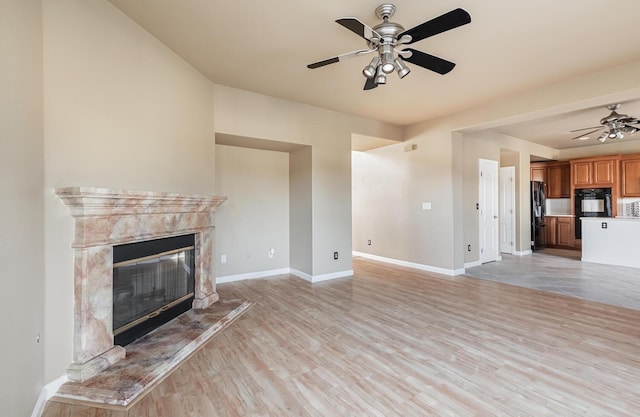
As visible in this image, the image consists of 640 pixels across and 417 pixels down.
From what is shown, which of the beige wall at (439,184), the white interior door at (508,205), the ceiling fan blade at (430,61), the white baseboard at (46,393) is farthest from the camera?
the white interior door at (508,205)

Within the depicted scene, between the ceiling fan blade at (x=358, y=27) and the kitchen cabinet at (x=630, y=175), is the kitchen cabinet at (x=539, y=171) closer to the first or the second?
the kitchen cabinet at (x=630, y=175)

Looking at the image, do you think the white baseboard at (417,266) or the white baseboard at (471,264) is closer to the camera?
the white baseboard at (417,266)

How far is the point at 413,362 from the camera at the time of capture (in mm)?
2330

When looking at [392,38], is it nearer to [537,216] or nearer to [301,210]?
[301,210]

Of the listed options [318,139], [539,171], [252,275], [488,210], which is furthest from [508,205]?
[252,275]

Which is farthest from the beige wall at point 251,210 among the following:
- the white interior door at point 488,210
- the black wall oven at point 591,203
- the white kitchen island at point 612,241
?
the black wall oven at point 591,203

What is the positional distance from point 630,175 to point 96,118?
10.4 metres

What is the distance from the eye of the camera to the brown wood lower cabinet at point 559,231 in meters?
8.02

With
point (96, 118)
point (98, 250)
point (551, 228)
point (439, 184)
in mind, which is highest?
point (96, 118)

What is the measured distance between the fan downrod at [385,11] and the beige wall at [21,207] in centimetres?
230

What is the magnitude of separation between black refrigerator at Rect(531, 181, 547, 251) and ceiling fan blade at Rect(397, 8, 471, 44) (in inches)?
283

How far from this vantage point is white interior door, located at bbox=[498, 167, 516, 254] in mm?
7191

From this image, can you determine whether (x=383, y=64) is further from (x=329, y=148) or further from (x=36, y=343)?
(x=36, y=343)

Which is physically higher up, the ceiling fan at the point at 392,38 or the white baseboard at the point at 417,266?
the ceiling fan at the point at 392,38
